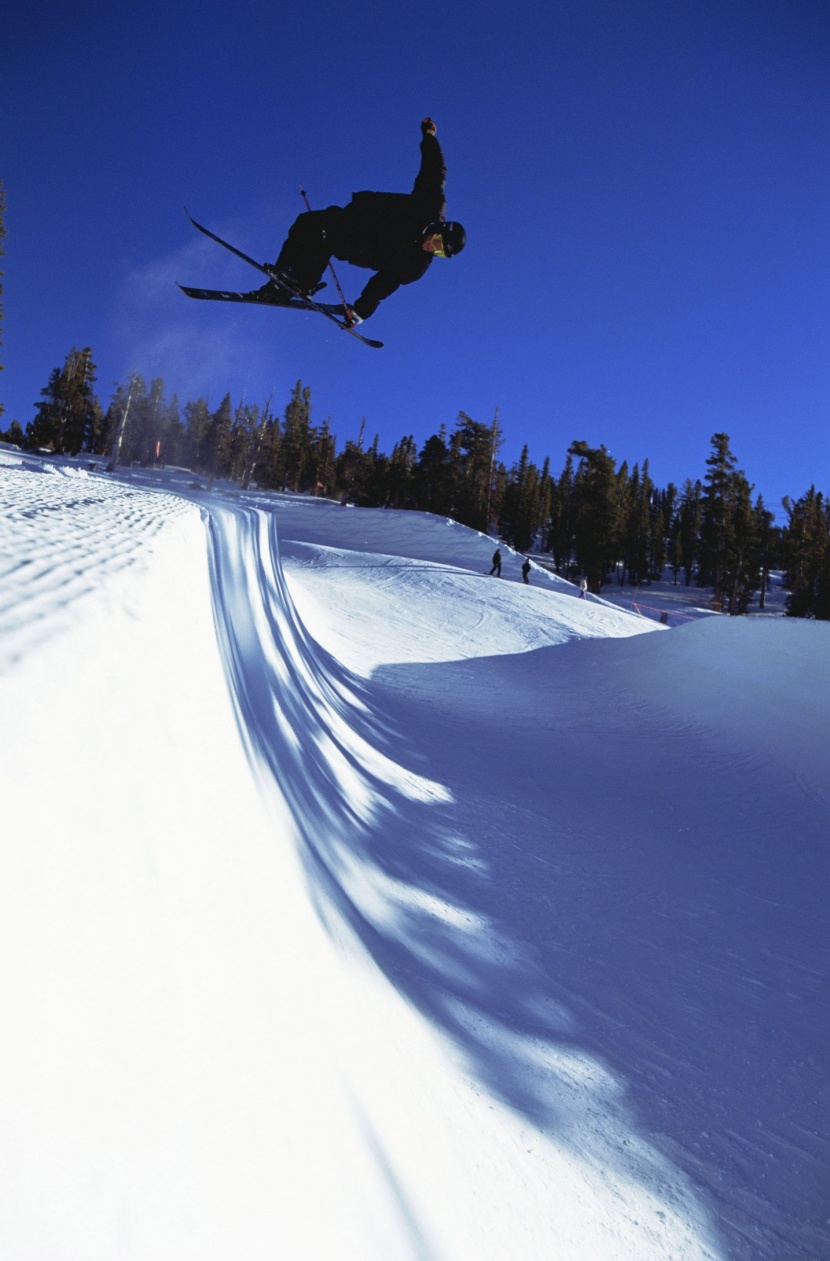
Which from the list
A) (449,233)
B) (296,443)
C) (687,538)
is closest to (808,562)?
(687,538)

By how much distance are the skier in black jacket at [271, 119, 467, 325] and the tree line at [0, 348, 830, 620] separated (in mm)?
43605

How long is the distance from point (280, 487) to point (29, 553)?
72.3 m

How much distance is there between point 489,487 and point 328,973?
54077 mm

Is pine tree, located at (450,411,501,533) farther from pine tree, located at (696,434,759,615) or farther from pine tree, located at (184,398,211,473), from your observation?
pine tree, located at (184,398,211,473)

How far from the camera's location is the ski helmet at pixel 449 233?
499cm

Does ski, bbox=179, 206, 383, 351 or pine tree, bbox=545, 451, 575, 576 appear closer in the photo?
ski, bbox=179, 206, 383, 351

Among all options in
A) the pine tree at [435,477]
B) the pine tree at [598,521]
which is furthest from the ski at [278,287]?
the pine tree at [435,477]

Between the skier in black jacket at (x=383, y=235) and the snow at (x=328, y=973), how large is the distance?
2.98 metres

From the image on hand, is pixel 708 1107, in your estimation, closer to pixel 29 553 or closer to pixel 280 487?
pixel 29 553

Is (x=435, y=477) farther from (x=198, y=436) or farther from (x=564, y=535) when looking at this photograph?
(x=198, y=436)

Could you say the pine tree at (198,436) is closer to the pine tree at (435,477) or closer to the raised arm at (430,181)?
the pine tree at (435,477)

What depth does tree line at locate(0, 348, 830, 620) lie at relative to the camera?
47500mm

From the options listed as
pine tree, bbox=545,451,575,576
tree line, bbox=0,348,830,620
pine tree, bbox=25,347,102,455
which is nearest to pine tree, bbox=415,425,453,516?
tree line, bbox=0,348,830,620

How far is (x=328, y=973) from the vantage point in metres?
1.42
